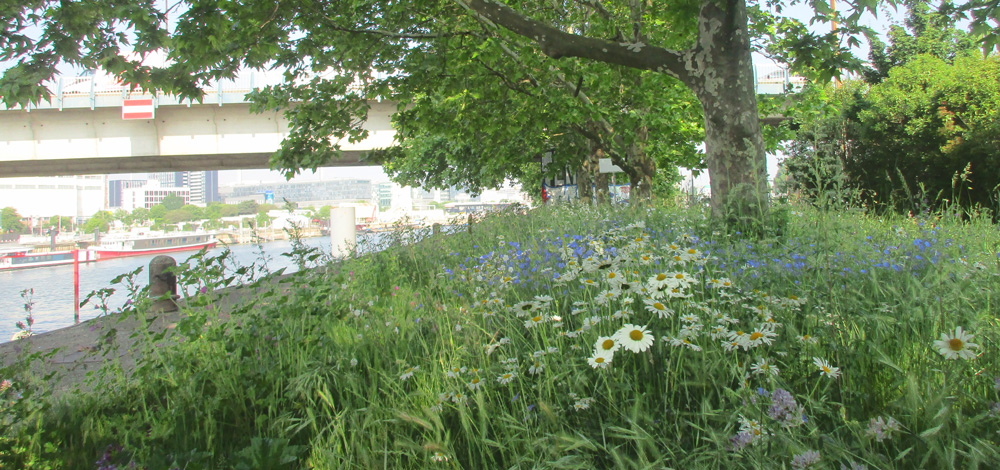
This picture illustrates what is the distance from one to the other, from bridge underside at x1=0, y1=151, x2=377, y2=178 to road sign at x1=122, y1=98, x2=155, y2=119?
1885 millimetres

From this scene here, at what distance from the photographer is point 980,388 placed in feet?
6.40

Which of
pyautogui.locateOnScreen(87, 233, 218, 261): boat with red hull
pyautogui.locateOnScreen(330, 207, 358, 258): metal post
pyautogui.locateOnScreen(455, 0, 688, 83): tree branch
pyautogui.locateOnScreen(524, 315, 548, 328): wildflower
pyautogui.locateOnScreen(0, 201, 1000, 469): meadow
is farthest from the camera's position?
Answer: pyautogui.locateOnScreen(87, 233, 218, 261): boat with red hull

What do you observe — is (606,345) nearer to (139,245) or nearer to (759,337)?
(759,337)

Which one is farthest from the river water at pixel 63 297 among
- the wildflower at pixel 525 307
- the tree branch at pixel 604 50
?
the tree branch at pixel 604 50

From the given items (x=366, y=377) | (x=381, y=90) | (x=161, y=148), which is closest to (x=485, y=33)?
(x=381, y=90)

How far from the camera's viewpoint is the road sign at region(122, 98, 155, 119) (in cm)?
2333

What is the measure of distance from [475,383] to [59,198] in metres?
65.8

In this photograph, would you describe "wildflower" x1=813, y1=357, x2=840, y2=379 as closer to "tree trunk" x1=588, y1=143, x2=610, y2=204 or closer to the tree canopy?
the tree canopy

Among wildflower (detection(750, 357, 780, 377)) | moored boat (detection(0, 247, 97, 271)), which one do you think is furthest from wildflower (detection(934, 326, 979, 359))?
moored boat (detection(0, 247, 97, 271))

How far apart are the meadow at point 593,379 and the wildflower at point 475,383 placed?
13 mm

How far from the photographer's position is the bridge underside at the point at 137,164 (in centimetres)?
2492

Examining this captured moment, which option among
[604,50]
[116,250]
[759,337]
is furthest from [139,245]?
[759,337]

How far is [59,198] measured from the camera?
5478 centimetres

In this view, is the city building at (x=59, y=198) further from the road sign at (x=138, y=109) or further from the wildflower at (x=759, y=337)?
the wildflower at (x=759, y=337)
